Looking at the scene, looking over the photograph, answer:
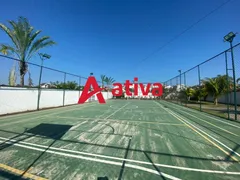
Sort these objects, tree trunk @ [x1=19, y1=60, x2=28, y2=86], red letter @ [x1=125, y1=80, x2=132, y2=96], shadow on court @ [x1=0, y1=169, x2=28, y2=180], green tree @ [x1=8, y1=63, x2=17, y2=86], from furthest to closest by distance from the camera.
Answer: red letter @ [x1=125, y1=80, x2=132, y2=96]
tree trunk @ [x1=19, y1=60, x2=28, y2=86]
green tree @ [x1=8, y1=63, x2=17, y2=86]
shadow on court @ [x1=0, y1=169, x2=28, y2=180]

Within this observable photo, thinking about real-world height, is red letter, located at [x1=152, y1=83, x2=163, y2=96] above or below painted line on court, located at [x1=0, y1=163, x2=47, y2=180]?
above

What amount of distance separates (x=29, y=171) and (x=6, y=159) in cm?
86

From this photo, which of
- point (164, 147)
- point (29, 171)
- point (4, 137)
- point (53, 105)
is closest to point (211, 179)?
point (164, 147)

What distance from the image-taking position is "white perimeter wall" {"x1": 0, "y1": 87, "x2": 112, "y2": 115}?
8.01 metres

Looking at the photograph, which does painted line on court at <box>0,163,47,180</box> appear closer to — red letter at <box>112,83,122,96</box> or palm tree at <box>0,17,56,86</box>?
palm tree at <box>0,17,56,86</box>

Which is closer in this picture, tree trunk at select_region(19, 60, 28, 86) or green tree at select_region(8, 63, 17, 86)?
green tree at select_region(8, 63, 17, 86)

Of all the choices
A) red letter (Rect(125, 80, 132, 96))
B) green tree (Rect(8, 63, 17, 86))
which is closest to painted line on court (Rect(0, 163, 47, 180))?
green tree (Rect(8, 63, 17, 86))

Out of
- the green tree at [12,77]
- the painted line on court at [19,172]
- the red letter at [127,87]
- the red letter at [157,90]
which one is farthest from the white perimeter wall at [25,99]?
the red letter at [157,90]

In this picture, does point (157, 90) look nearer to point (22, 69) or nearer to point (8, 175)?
point (22, 69)

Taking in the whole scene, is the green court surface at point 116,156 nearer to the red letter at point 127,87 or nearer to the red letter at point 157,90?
the red letter at point 157,90

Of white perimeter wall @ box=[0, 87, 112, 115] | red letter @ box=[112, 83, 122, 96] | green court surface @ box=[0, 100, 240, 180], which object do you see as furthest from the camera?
red letter @ box=[112, 83, 122, 96]

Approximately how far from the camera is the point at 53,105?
12.7 m

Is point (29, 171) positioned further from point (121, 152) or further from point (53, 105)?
point (53, 105)

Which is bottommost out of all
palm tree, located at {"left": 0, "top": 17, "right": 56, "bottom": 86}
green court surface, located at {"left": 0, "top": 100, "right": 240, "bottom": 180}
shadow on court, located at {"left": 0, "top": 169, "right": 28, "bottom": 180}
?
shadow on court, located at {"left": 0, "top": 169, "right": 28, "bottom": 180}
